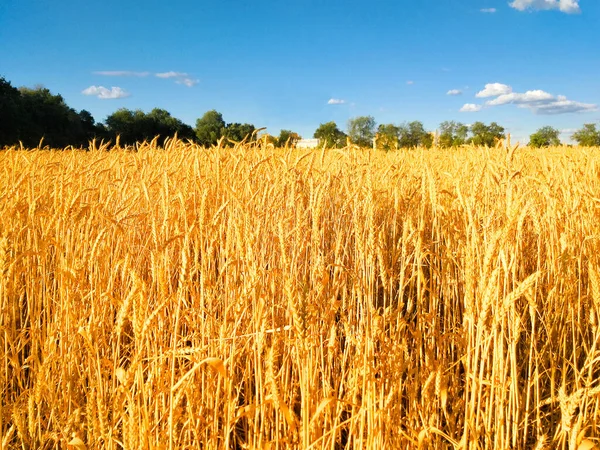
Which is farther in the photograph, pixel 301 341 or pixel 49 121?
pixel 49 121

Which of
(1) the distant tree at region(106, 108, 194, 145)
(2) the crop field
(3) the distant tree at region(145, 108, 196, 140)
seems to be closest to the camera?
(2) the crop field

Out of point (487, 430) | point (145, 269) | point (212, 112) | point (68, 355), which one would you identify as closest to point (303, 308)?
point (487, 430)

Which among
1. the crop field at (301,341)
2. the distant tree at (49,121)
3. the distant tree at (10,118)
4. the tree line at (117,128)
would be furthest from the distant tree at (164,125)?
the crop field at (301,341)

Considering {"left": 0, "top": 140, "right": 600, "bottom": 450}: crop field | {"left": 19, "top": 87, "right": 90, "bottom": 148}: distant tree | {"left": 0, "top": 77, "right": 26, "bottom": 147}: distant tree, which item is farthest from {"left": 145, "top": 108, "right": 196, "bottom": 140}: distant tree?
{"left": 0, "top": 140, "right": 600, "bottom": 450}: crop field

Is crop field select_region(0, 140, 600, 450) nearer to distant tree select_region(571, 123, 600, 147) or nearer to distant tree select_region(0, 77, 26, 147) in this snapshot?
distant tree select_region(0, 77, 26, 147)

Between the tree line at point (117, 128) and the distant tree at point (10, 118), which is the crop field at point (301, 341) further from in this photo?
the distant tree at point (10, 118)

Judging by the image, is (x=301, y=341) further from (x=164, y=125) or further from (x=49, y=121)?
(x=164, y=125)

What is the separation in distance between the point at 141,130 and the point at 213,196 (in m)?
25.3

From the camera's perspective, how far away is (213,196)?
256 centimetres

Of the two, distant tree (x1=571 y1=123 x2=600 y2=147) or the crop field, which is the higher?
distant tree (x1=571 y1=123 x2=600 y2=147)

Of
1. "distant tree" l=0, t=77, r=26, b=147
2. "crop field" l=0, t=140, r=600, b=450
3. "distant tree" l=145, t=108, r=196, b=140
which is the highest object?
"distant tree" l=145, t=108, r=196, b=140

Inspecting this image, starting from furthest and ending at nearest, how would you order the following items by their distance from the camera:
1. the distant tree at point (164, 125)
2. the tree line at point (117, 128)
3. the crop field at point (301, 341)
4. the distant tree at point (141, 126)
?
the distant tree at point (164, 125) < the distant tree at point (141, 126) < the tree line at point (117, 128) < the crop field at point (301, 341)

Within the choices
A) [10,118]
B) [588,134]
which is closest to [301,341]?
[10,118]

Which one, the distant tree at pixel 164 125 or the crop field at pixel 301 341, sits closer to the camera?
the crop field at pixel 301 341
